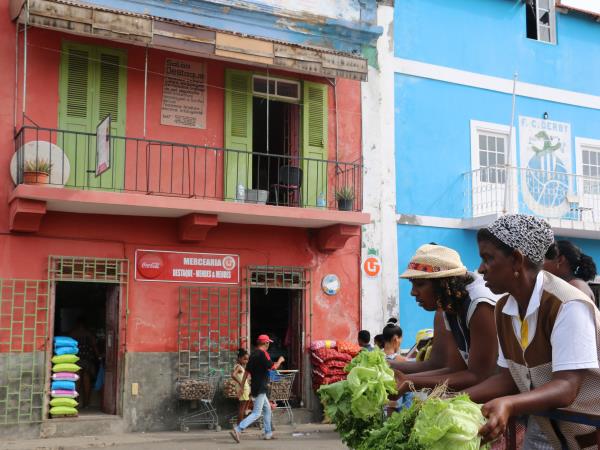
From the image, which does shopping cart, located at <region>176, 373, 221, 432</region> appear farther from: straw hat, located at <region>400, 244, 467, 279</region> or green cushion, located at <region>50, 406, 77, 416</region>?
straw hat, located at <region>400, 244, 467, 279</region>

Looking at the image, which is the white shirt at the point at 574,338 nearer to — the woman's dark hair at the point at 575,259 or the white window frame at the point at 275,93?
the woman's dark hair at the point at 575,259

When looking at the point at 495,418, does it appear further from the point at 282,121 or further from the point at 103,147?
the point at 282,121

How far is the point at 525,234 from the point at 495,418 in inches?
33.0

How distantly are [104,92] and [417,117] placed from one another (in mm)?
6573

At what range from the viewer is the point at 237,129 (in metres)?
15.6

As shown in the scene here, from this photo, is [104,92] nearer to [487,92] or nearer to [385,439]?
[487,92]

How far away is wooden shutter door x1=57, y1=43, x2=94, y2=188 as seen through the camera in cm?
1399

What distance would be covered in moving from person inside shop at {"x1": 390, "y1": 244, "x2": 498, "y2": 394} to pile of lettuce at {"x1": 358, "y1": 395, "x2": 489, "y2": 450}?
703 millimetres

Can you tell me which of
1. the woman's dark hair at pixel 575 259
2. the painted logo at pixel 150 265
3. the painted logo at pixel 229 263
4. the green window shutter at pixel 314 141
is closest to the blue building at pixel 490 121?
the green window shutter at pixel 314 141

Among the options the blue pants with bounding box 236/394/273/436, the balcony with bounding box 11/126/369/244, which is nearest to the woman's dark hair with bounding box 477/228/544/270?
the balcony with bounding box 11/126/369/244

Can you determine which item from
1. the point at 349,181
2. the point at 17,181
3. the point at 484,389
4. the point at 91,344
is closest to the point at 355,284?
the point at 349,181

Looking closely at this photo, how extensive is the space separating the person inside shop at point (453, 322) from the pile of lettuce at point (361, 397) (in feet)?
0.67

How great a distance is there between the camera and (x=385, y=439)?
3.21m

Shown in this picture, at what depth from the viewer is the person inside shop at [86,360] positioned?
52.4 feet
